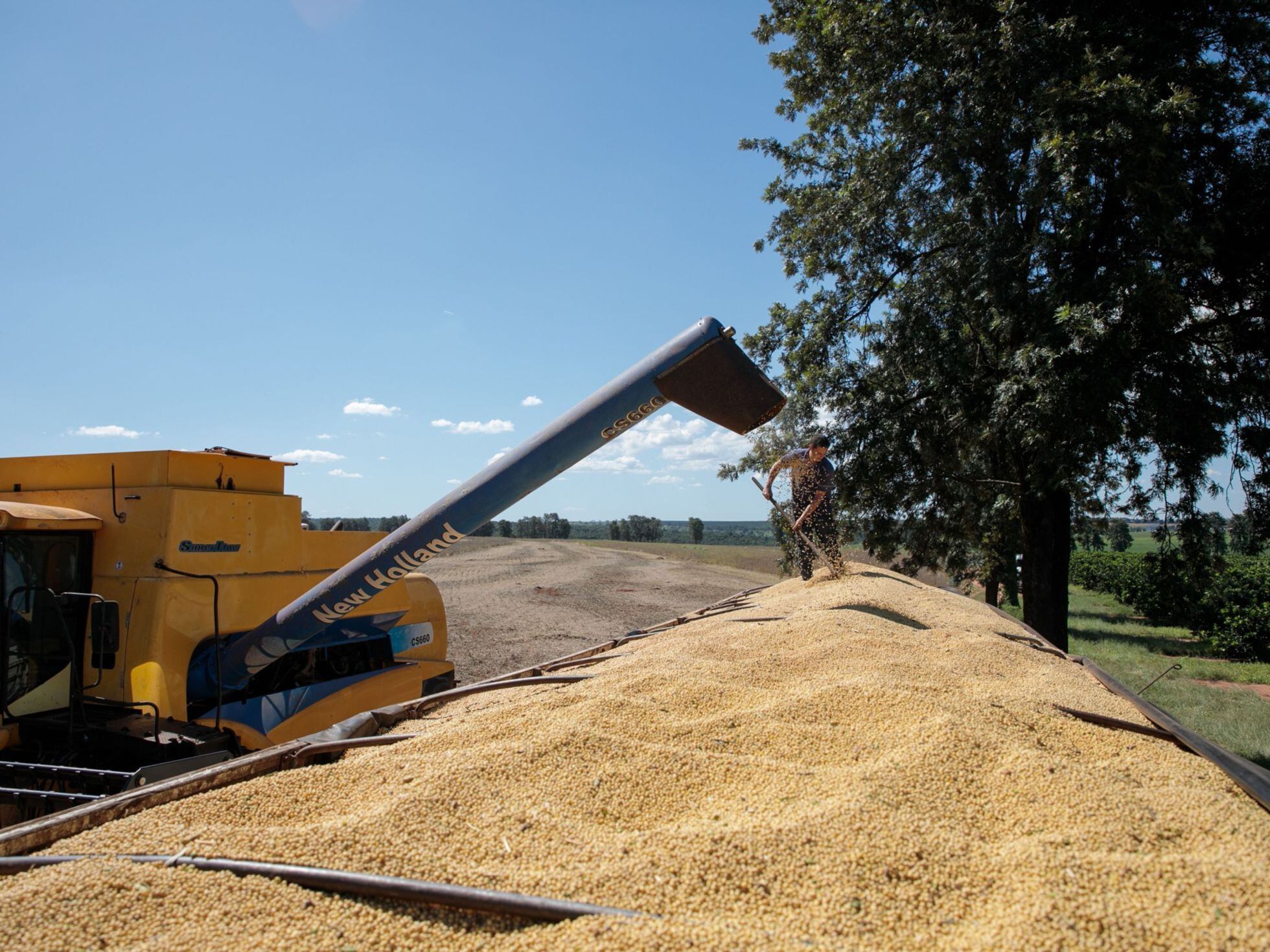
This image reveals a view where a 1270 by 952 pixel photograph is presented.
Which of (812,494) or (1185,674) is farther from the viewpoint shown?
(1185,674)

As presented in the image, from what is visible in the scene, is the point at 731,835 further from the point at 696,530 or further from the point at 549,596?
the point at 696,530

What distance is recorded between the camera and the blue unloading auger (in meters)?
3.56

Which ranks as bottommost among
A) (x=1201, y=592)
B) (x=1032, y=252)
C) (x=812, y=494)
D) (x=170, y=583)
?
(x=1201, y=592)

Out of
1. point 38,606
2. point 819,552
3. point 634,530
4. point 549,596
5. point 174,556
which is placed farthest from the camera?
point 634,530

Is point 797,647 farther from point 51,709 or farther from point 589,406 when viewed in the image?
point 51,709

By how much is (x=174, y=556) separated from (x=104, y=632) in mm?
468

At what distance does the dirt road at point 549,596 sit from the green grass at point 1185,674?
277 inches

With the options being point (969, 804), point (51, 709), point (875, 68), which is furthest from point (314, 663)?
point (875, 68)

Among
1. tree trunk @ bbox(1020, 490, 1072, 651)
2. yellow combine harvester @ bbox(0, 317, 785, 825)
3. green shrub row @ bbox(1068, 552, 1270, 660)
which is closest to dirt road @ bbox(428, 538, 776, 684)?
yellow combine harvester @ bbox(0, 317, 785, 825)

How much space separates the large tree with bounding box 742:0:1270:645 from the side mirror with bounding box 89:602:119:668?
7287mm

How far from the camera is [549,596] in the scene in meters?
18.1

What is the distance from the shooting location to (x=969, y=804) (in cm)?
218

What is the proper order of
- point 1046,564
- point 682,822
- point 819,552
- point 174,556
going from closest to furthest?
point 682,822, point 174,556, point 819,552, point 1046,564

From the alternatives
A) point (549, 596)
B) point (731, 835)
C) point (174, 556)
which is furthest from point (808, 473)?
point (549, 596)
